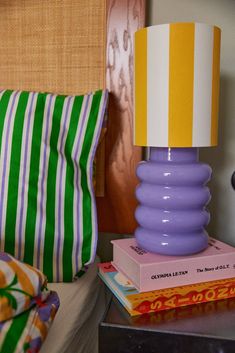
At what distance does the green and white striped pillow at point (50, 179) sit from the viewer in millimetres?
842

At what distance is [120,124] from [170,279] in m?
0.46

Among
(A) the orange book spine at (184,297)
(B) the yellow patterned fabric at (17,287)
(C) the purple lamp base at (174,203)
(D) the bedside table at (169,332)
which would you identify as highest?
(C) the purple lamp base at (174,203)

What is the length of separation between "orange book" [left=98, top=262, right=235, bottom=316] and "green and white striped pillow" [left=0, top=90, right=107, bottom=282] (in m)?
0.15

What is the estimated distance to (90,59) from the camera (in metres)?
1.00

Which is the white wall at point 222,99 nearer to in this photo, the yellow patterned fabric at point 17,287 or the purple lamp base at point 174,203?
the purple lamp base at point 174,203

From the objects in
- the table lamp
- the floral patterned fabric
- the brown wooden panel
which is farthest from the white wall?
the floral patterned fabric

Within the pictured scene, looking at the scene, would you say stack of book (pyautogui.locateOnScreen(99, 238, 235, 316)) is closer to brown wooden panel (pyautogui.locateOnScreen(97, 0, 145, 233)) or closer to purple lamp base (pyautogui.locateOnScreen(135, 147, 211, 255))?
purple lamp base (pyautogui.locateOnScreen(135, 147, 211, 255))

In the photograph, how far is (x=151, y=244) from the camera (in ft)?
2.51

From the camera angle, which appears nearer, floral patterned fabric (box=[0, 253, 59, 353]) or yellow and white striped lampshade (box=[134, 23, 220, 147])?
floral patterned fabric (box=[0, 253, 59, 353])

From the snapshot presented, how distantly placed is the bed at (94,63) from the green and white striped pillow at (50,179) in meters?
0.09

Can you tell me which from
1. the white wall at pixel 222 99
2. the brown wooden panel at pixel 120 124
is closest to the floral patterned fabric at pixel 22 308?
the brown wooden panel at pixel 120 124

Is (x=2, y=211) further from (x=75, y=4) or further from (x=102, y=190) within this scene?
(x=75, y=4)

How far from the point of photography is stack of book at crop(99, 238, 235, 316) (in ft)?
2.25

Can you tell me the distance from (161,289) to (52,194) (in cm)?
34
